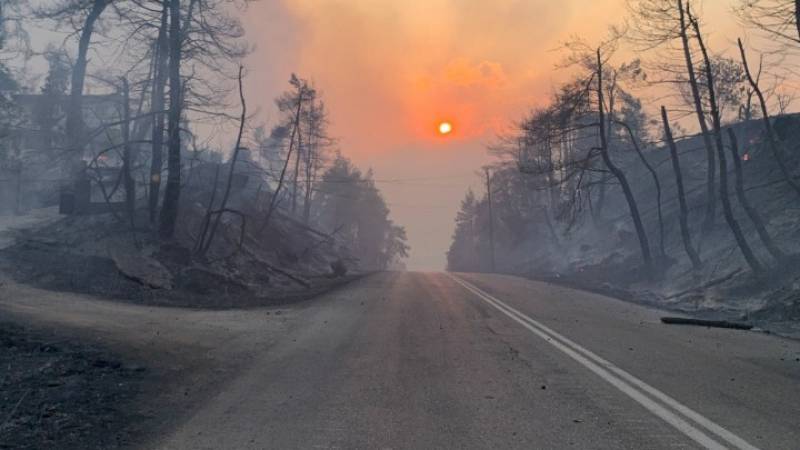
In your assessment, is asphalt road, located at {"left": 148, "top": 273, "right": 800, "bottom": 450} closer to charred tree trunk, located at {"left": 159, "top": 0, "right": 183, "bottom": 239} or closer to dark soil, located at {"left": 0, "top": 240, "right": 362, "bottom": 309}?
dark soil, located at {"left": 0, "top": 240, "right": 362, "bottom": 309}

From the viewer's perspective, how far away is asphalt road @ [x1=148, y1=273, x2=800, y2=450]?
15.7 ft

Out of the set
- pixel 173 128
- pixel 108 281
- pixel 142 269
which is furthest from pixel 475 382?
pixel 173 128

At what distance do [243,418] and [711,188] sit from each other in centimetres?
2470

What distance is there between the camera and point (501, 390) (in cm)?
630

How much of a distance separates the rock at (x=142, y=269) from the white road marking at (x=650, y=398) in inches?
418

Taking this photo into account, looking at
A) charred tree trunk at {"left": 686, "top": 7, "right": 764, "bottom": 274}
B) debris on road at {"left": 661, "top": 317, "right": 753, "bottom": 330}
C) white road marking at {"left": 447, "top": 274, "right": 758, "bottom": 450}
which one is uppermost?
charred tree trunk at {"left": 686, "top": 7, "right": 764, "bottom": 274}

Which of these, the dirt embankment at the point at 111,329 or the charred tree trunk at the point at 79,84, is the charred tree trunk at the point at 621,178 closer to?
the dirt embankment at the point at 111,329

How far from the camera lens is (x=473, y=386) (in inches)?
255

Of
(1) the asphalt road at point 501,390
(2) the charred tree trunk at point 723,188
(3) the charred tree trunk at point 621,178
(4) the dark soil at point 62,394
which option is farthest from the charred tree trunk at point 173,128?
(2) the charred tree trunk at point 723,188

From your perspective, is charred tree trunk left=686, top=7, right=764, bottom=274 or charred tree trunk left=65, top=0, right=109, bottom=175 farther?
charred tree trunk left=65, top=0, right=109, bottom=175

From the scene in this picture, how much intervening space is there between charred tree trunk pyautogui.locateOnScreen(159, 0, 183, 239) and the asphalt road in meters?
10.2

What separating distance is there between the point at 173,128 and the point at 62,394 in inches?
571

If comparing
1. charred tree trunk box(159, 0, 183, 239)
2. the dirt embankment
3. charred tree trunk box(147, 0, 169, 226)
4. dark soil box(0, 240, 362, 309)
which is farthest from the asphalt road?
charred tree trunk box(147, 0, 169, 226)

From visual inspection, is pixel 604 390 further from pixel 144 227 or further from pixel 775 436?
pixel 144 227
